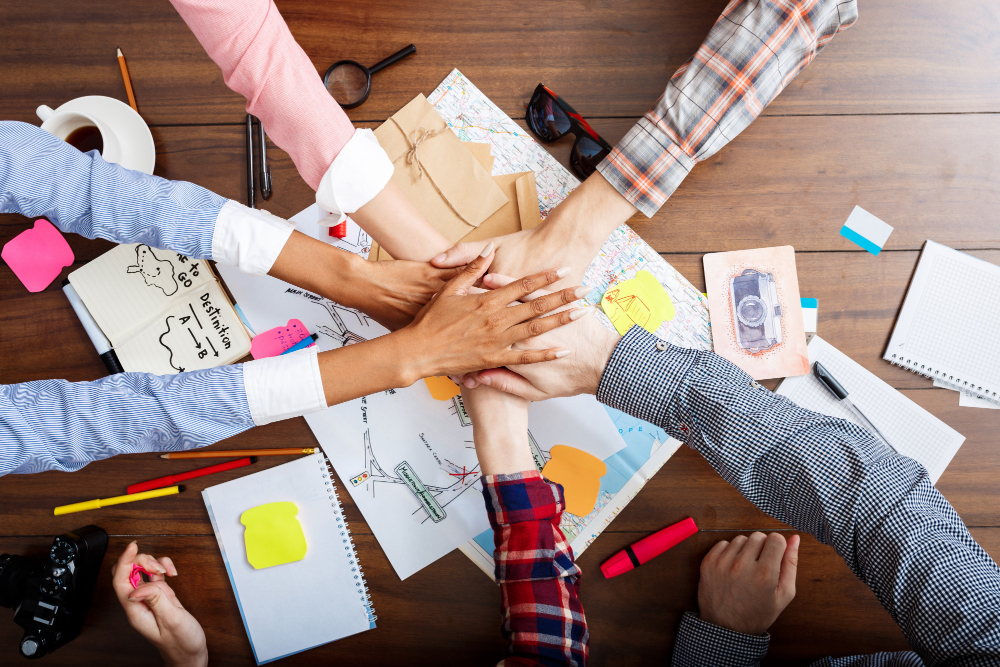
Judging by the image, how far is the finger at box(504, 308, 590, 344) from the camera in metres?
0.92

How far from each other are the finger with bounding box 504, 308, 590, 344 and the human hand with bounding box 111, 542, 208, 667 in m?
0.81

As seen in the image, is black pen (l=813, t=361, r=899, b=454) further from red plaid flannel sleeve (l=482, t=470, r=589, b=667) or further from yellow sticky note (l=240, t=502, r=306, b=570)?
yellow sticky note (l=240, t=502, r=306, b=570)

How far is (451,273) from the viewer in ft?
3.31

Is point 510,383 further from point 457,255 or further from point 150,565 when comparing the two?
point 150,565

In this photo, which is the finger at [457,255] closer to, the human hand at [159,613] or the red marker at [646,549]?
the red marker at [646,549]

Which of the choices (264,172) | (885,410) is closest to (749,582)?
(885,410)

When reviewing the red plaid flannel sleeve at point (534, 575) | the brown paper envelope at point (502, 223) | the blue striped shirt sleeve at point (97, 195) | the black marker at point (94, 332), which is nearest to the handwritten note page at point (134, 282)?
the black marker at point (94, 332)

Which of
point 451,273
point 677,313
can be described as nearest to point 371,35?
point 451,273

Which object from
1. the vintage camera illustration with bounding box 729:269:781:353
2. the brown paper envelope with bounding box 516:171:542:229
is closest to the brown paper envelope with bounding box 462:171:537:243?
the brown paper envelope with bounding box 516:171:542:229

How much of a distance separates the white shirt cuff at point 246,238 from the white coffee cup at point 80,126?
1.01 ft

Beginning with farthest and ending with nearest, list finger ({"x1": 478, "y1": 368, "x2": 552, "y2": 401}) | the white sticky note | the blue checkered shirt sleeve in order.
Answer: the white sticky note
finger ({"x1": 478, "y1": 368, "x2": 552, "y2": 401})
the blue checkered shirt sleeve

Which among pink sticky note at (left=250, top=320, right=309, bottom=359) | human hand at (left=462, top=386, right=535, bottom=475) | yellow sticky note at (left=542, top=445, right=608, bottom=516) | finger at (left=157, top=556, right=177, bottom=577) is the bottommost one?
finger at (left=157, top=556, right=177, bottom=577)

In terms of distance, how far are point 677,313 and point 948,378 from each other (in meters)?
0.55

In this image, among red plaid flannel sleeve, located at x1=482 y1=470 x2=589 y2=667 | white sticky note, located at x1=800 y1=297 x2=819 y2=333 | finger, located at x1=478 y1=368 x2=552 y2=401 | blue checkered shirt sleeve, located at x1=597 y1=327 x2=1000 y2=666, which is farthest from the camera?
white sticky note, located at x1=800 y1=297 x2=819 y2=333
